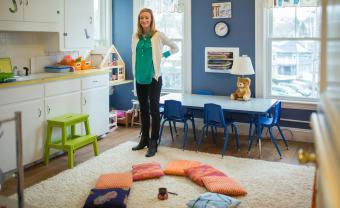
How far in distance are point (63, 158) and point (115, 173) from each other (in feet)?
3.14

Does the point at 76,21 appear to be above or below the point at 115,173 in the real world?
above

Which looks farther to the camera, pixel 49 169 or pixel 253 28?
pixel 253 28

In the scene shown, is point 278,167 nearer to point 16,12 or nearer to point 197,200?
point 197,200

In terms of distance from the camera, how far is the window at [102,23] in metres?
5.84

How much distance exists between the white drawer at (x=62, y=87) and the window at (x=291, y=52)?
7.41 ft

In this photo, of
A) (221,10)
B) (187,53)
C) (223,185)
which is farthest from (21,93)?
(221,10)

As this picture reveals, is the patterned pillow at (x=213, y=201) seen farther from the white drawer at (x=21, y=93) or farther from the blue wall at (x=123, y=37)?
the blue wall at (x=123, y=37)

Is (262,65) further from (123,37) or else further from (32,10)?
(32,10)

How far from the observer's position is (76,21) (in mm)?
4750

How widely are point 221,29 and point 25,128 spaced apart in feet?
9.00

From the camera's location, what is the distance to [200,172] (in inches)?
139

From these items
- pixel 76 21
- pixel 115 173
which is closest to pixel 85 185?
pixel 115 173

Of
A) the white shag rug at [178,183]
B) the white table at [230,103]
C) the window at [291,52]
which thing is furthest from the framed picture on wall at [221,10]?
the white shag rug at [178,183]

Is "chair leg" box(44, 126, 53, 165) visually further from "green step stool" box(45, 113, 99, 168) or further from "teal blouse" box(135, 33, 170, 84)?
"teal blouse" box(135, 33, 170, 84)
